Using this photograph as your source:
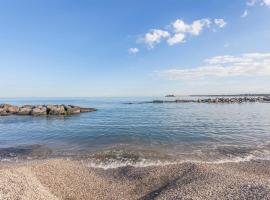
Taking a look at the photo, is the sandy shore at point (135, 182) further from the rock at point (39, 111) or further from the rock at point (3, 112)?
the rock at point (3, 112)

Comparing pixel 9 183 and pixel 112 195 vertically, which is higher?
pixel 9 183

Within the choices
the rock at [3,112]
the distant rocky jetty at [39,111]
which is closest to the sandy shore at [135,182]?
the distant rocky jetty at [39,111]

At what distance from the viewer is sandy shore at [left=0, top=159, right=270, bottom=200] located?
Answer: 855 centimetres

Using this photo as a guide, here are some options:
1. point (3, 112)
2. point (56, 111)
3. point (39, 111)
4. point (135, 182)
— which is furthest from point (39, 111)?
point (135, 182)

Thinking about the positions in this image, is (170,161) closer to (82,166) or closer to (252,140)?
(82,166)

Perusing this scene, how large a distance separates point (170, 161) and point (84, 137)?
469 inches

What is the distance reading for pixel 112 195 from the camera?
10.1 m

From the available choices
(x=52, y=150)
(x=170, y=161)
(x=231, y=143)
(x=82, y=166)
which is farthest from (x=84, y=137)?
(x=231, y=143)

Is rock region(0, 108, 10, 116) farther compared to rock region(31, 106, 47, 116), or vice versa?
rock region(0, 108, 10, 116)

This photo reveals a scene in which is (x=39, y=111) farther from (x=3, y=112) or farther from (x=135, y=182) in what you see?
(x=135, y=182)

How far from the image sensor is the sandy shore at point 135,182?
855cm

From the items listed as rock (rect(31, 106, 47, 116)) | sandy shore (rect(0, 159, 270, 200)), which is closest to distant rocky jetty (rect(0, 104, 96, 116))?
rock (rect(31, 106, 47, 116))

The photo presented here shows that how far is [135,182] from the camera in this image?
1142 cm

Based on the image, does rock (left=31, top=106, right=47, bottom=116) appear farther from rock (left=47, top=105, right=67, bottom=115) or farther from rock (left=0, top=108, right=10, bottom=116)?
rock (left=0, top=108, right=10, bottom=116)
